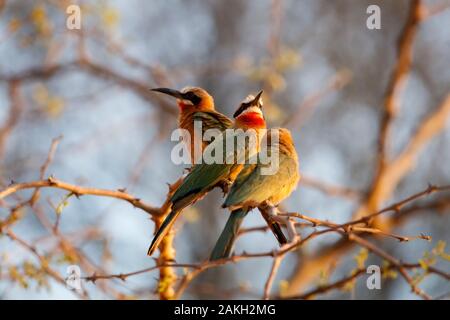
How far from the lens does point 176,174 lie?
11203mm

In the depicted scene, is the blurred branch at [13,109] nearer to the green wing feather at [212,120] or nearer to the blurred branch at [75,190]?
the green wing feather at [212,120]

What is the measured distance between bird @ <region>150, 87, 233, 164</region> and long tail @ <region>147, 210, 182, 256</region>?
103 cm

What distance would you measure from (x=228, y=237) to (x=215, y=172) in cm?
50

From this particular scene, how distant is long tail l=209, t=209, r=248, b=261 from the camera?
3.11 m

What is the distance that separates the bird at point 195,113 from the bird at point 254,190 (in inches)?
23.5

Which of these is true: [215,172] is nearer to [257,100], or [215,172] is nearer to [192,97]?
[257,100]

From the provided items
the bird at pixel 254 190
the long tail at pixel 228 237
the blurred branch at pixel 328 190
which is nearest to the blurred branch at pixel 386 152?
the blurred branch at pixel 328 190

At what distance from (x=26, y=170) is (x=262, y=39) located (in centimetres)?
572

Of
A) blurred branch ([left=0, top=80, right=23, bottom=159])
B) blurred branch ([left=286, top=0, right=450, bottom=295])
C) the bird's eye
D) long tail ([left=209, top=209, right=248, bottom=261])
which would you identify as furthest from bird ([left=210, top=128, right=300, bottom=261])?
blurred branch ([left=286, top=0, right=450, bottom=295])

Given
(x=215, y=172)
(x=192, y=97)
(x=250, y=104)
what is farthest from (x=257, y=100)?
(x=192, y=97)

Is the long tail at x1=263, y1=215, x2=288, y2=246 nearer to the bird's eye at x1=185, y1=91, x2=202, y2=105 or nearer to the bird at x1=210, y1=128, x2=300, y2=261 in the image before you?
the bird at x1=210, y1=128, x2=300, y2=261

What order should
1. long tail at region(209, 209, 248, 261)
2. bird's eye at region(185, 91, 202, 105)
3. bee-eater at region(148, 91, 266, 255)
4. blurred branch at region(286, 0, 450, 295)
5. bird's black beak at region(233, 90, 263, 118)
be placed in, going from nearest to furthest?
long tail at region(209, 209, 248, 261), bee-eater at region(148, 91, 266, 255), bird's black beak at region(233, 90, 263, 118), bird's eye at region(185, 91, 202, 105), blurred branch at region(286, 0, 450, 295)

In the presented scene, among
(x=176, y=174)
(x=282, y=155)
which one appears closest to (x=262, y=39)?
(x=176, y=174)

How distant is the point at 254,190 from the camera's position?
3391 millimetres
